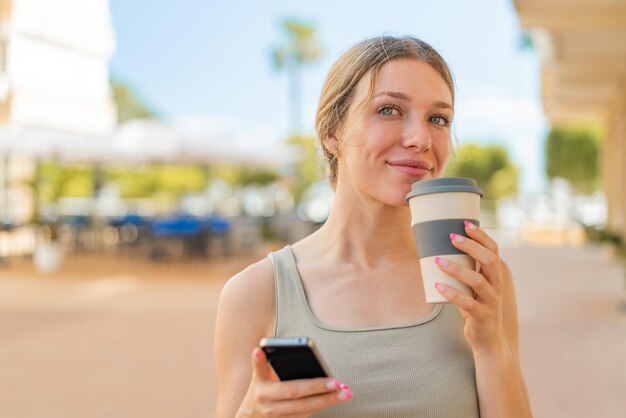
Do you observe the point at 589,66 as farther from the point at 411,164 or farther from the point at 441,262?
the point at 441,262

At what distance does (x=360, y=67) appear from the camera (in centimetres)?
140

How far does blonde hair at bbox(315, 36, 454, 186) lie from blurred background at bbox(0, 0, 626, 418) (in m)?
0.11

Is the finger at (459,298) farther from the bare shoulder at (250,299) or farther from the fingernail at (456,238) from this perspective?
the bare shoulder at (250,299)

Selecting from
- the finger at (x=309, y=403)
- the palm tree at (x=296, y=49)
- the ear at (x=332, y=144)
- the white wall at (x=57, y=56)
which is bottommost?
the finger at (x=309, y=403)

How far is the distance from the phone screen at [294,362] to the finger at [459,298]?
0.69ft

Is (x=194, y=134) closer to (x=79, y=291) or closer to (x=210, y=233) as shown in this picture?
(x=210, y=233)

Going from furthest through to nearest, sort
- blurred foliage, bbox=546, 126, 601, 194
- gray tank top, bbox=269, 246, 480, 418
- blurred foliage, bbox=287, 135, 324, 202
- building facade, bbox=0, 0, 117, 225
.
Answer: blurred foliage, bbox=546, 126, 601, 194 → blurred foliage, bbox=287, 135, 324, 202 → building facade, bbox=0, 0, 117, 225 → gray tank top, bbox=269, 246, 480, 418

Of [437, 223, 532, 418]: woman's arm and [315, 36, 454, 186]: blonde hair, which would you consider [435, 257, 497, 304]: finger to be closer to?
[437, 223, 532, 418]: woman's arm

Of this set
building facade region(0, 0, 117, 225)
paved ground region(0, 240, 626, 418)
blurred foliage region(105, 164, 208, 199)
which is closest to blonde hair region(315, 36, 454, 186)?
paved ground region(0, 240, 626, 418)

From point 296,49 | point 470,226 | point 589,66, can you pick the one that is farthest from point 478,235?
point 296,49

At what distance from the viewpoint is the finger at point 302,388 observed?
3.75 feet

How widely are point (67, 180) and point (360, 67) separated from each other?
26.4 m

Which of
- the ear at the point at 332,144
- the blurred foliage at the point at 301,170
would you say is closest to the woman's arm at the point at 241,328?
the ear at the point at 332,144

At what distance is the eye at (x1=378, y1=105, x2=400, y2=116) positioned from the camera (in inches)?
54.4
